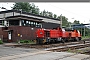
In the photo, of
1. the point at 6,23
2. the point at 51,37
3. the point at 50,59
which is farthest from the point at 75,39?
the point at 50,59

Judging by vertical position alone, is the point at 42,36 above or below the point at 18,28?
below

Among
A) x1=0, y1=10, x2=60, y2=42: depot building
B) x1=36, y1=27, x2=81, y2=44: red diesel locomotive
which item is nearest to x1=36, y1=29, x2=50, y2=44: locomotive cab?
x1=36, y1=27, x2=81, y2=44: red diesel locomotive

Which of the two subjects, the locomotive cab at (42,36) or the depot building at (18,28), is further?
the depot building at (18,28)

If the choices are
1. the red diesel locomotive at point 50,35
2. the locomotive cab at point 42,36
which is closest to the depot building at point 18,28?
the red diesel locomotive at point 50,35

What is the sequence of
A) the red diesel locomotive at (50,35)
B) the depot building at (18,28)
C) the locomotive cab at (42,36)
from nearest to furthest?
1. the locomotive cab at (42,36)
2. the red diesel locomotive at (50,35)
3. the depot building at (18,28)

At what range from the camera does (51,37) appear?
89.8 ft

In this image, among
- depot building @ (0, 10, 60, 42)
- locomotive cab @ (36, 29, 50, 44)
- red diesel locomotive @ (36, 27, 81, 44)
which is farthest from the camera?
depot building @ (0, 10, 60, 42)

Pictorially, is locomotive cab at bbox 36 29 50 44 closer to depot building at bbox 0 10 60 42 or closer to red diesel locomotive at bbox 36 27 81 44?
red diesel locomotive at bbox 36 27 81 44

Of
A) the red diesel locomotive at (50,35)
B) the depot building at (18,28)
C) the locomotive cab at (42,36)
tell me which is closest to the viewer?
the locomotive cab at (42,36)

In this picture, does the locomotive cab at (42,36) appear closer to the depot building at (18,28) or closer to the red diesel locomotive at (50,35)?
the red diesel locomotive at (50,35)

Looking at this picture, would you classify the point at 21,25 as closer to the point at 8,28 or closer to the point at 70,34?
the point at 8,28

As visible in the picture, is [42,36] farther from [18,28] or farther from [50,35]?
[18,28]

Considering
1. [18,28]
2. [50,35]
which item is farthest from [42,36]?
[18,28]

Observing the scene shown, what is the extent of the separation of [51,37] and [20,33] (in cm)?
760
